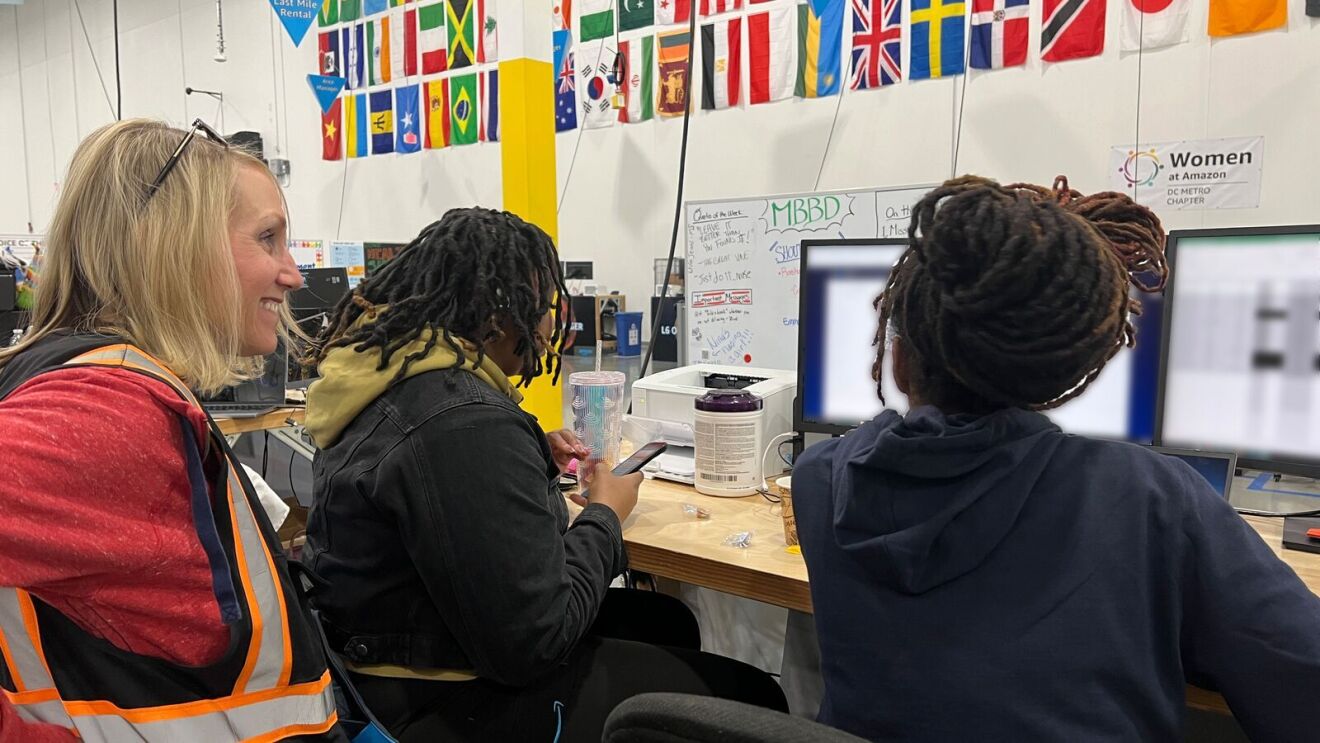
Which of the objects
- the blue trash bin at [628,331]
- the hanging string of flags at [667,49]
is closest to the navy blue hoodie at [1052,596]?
the hanging string of flags at [667,49]

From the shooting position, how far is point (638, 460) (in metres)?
1.62

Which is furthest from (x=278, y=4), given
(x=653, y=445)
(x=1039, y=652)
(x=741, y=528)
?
(x=1039, y=652)

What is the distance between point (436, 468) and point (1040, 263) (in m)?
0.71

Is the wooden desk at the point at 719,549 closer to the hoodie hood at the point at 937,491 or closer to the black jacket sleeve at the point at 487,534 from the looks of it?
the black jacket sleeve at the point at 487,534

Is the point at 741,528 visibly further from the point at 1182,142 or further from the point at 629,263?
the point at 629,263

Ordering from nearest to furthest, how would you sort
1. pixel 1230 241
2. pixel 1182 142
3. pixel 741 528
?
pixel 1230 241
pixel 741 528
pixel 1182 142

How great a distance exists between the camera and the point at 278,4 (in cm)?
412

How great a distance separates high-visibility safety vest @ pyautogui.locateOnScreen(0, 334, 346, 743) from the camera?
75 centimetres

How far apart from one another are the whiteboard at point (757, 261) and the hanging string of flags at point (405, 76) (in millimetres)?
2544

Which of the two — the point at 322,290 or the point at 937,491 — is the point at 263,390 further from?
the point at 937,491

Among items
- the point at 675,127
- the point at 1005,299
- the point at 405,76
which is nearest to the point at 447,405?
the point at 1005,299

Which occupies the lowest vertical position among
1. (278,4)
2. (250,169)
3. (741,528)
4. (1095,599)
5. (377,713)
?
(377,713)

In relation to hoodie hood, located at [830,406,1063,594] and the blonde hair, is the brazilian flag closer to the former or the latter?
the blonde hair

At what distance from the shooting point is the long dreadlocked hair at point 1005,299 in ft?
2.62
